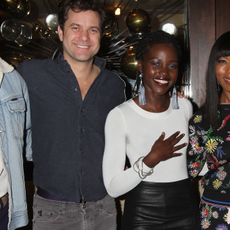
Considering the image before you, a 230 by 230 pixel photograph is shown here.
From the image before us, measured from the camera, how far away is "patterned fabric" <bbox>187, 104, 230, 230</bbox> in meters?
1.24

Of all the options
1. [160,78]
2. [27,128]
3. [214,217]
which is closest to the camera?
[214,217]

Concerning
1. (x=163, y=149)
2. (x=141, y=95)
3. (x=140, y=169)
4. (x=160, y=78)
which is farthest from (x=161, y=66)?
(x=140, y=169)

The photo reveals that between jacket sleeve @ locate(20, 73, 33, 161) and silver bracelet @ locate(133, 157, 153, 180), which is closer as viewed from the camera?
silver bracelet @ locate(133, 157, 153, 180)

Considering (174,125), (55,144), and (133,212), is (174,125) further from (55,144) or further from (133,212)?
(55,144)

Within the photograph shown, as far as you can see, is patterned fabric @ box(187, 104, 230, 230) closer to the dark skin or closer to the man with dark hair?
the dark skin

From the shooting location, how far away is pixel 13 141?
1291 mm

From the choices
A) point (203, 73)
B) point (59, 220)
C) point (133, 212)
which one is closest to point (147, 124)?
point (133, 212)

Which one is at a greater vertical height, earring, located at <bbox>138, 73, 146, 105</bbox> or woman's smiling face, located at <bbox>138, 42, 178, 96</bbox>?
woman's smiling face, located at <bbox>138, 42, 178, 96</bbox>

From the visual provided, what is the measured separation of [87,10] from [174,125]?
30.9 inches

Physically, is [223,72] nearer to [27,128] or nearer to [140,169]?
[140,169]

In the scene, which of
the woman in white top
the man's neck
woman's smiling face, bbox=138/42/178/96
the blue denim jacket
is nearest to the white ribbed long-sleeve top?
the woman in white top

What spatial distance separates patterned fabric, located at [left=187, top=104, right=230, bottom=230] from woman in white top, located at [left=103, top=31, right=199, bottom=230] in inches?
2.1

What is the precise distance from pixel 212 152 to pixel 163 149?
0.84 ft

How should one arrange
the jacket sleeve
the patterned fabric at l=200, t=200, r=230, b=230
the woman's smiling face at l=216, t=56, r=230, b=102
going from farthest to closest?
the jacket sleeve
the woman's smiling face at l=216, t=56, r=230, b=102
the patterned fabric at l=200, t=200, r=230, b=230
